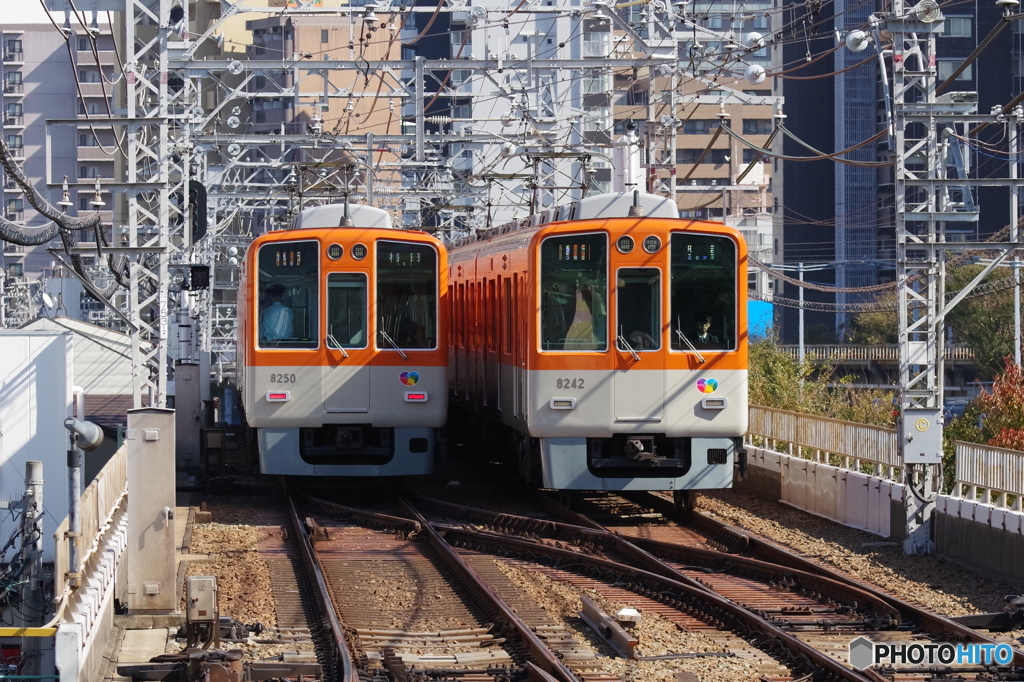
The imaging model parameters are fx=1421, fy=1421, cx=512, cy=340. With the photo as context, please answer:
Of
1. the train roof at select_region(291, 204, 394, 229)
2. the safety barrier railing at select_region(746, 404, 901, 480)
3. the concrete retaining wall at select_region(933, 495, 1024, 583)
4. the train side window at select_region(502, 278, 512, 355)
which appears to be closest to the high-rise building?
the safety barrier railing at select_region(746, 404, 901, 480)

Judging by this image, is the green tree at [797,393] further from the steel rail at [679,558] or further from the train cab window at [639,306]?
the steel rail at [679,558]

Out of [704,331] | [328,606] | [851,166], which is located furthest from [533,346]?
[851,166]

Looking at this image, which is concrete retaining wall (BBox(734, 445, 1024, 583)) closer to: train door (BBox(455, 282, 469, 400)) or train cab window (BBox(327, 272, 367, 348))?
train door (BBox(455, 282, 469, 400))

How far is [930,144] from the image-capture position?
12.5 m

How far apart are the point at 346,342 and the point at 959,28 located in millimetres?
50768

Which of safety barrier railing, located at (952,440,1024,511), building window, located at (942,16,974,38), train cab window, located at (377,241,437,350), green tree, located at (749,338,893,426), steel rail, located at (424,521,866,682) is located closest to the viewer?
steel rail, located at (424,521,866,682)

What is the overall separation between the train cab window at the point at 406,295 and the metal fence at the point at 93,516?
3.89 m

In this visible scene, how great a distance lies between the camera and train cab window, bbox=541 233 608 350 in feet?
43.3

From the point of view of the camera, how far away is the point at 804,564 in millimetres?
10477

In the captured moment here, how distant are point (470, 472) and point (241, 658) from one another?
1148 centimetres

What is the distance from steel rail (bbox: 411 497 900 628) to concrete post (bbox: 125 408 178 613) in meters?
3.60

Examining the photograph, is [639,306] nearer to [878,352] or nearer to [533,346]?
[533,346]

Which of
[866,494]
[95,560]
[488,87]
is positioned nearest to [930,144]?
[866,494]

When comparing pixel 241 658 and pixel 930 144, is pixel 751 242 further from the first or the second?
pixel 241 658
